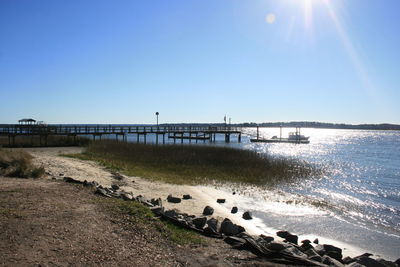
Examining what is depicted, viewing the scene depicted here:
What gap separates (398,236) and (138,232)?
9525mm

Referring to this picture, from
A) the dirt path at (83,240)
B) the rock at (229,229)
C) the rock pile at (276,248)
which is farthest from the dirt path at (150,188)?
the dirt path at (83,240)

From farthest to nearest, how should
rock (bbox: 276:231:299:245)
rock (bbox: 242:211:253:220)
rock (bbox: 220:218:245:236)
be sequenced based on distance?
rock (bbox: 242:211:253:220) < rock (bbox: 276:231:299:245) < rock (bbox: 220:218:245:236)

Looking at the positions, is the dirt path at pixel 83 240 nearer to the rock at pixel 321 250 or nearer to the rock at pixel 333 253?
the rock at pixel 321 250

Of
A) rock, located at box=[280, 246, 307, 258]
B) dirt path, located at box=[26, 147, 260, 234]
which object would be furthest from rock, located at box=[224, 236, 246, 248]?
dirt path, located at box=[26, 147, 260, 234]

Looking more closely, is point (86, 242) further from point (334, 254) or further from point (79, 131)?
point (79, 131)

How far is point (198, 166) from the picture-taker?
2656 cm

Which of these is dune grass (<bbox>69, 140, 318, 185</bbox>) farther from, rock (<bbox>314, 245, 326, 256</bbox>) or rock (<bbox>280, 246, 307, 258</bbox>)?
rock (<bbox>280, 246, 307, 258</bbox>)

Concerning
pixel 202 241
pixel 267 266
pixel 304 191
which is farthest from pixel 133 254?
pixel 304 191

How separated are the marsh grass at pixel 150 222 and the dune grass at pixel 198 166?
31.4ft

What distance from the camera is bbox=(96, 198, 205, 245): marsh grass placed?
24.9ft

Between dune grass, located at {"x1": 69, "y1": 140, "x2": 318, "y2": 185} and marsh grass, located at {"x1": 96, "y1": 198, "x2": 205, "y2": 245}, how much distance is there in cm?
956

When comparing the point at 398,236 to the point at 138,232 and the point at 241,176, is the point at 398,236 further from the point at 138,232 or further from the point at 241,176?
the point at 241,176

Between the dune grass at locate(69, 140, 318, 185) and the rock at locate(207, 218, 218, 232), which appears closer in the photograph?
the rock at locate(207, 218, 218, 232)

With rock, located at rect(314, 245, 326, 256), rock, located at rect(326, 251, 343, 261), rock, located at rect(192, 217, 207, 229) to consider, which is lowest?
rock, located at rect(326, 251, 343, 261)
